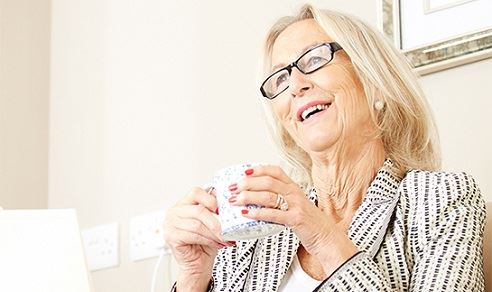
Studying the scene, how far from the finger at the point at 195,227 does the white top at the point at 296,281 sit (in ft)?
0.49

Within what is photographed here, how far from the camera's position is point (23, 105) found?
245cm

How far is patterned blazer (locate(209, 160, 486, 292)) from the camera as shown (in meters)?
1.35

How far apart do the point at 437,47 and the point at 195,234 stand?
613 millimetres

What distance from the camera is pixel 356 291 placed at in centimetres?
133

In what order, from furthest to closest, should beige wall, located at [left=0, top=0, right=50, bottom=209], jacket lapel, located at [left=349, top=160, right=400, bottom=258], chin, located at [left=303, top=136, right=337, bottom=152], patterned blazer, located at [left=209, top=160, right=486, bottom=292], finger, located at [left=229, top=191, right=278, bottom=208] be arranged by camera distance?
beige wall, located at [left=0, top=0, right=50, bottom=209] → chin, located at [left=303, top=136, right=337, bottom=152] → jacket lapel, located at [left=349, top=160, right=400, bottom=258] → patterned blazer, located at [left=209, top=160, right=486, bottom=292] → finger, located at [left=229, top=191, right=278, bottom=208]

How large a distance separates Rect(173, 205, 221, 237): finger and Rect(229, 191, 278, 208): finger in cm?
10

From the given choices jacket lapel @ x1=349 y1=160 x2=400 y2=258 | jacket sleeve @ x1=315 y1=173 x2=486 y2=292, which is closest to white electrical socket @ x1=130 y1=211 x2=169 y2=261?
jacket lapel @ x1=349 y1=160 x2=400 y2=258

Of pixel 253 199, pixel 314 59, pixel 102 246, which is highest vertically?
pixel 314 59

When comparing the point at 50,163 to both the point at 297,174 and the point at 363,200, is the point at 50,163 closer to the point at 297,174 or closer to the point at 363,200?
the point at 297,174

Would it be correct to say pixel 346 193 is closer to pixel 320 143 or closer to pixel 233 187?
pixel 320 143

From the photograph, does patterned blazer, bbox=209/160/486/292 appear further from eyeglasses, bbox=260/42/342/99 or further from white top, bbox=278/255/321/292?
eyeglasses, bbox=260/42/342/99

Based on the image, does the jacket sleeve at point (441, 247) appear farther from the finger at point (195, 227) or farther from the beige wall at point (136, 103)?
the beige wall at point (136, 103)

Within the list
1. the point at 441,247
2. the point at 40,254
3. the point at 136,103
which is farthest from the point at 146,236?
the point at 441,247

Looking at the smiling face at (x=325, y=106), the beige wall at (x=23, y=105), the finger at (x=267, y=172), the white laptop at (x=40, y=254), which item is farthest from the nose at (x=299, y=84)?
the beige wall at (x=23, y=105)
